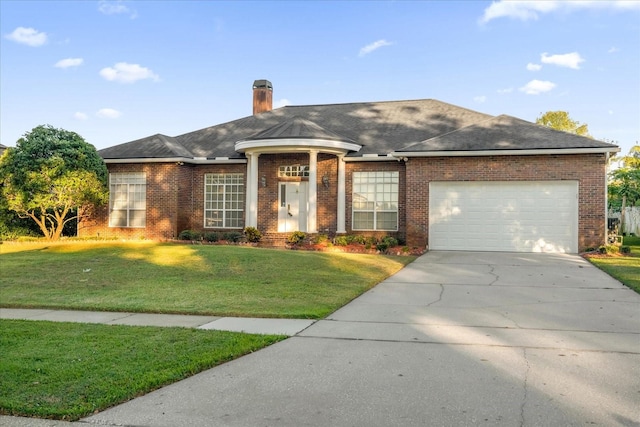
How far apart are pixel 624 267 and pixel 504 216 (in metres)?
4.86

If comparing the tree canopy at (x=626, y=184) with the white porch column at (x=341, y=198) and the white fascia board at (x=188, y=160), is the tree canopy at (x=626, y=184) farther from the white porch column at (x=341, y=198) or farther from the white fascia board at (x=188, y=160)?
the white fascia board at (x=188, y=160)

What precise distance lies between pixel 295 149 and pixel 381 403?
15.5 meters

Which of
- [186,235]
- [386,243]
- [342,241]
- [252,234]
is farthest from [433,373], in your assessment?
[186,235]

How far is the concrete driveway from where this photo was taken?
4211mm

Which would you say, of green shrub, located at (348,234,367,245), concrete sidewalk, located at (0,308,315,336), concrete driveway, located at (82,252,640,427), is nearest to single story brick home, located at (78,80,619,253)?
green shrub, located at (348,234,367,245)

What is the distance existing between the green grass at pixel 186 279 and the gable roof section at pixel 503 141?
182 inches

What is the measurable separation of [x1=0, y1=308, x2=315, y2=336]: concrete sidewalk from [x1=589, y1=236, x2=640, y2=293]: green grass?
679 cm

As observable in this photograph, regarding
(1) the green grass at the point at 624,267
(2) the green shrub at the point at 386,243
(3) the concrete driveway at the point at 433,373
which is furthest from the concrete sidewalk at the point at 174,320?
(2) the green shrub at the point at 386,243

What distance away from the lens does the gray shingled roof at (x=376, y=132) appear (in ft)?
60.1

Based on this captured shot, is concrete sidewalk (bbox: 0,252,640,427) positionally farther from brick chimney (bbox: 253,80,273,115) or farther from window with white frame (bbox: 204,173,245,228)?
brick chimney (bbox: 253,80,273,115)

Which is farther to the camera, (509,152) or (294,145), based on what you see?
(294,145)

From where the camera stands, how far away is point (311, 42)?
86.3 ft

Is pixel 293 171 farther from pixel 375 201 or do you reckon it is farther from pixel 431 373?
pixel 431 373

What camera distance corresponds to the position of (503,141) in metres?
18.1
